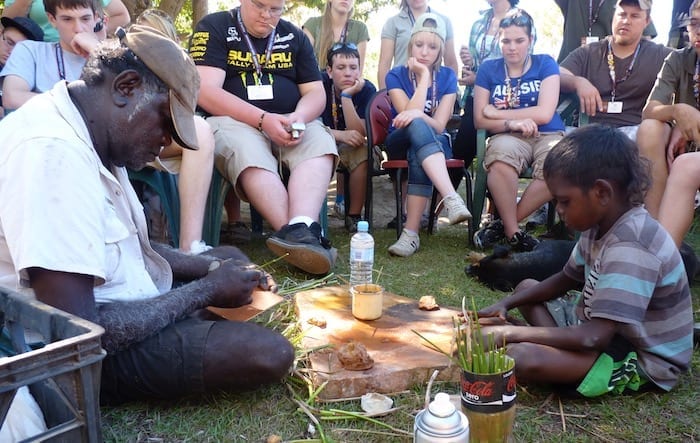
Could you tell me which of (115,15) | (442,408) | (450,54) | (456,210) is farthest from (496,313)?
(450,54)

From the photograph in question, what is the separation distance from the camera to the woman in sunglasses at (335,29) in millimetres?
6168

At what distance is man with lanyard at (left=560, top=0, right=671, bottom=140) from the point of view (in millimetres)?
4793

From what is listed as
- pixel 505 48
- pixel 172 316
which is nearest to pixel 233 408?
pixel 172 316

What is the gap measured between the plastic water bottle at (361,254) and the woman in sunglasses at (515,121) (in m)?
1.60

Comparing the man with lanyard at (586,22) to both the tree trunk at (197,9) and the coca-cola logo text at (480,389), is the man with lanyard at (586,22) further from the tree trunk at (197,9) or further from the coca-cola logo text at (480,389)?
the tree trunk at (197,9)

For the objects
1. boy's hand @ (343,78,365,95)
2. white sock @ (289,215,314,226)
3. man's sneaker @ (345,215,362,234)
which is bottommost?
man's sneaker @ (345,215,362,234)

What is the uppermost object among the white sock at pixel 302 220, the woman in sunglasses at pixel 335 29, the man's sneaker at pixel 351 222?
the woman in sunglasses at pixel 335 29

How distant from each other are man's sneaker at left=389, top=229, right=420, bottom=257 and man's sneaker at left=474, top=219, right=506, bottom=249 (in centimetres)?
57

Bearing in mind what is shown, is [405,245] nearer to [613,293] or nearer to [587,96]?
[587,96]

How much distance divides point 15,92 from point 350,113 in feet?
9.06

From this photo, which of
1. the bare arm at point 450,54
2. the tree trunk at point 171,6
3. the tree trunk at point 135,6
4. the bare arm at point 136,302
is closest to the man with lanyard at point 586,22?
the bare arm at point 450,54

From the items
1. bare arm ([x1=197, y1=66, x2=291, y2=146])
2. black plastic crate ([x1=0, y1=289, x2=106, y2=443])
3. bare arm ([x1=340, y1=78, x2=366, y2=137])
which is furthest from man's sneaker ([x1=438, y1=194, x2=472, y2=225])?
black plastic crate ([x1=0, y1=289, x2=106, y2=443])

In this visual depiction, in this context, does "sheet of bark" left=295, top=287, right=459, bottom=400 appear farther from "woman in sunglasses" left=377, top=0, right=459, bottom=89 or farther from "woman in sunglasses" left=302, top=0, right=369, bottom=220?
"woman in sunglasses" left=377, top=0, right=459, bottom=89

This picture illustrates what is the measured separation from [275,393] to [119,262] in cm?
78
